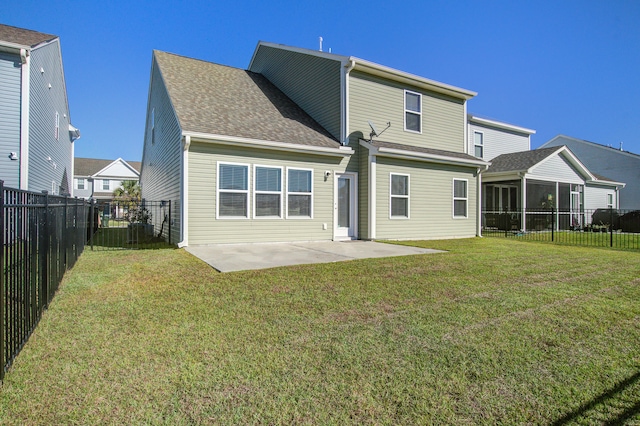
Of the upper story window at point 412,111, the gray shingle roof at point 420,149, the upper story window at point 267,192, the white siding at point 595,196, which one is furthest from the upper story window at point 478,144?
the upper story window at point 267,192

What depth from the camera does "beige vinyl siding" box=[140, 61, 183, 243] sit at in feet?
31.9

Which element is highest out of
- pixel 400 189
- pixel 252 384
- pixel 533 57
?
pixel 533 57

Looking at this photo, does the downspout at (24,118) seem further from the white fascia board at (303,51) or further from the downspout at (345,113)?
the downspout at (345,113)

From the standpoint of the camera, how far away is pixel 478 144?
18891mm

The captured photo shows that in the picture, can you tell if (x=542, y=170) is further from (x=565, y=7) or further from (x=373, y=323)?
(x=373, y=323)

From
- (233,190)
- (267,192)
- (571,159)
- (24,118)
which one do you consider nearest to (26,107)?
(24,118)

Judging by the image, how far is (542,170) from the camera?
1666 cm

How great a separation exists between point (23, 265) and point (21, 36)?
1287 cm

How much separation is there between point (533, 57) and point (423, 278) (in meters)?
17.1

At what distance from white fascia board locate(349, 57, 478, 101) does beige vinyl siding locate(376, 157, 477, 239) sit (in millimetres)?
2958

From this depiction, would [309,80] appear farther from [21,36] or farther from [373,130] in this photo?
[21,36]

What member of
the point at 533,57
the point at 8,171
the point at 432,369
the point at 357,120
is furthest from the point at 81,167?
the point at 432,369

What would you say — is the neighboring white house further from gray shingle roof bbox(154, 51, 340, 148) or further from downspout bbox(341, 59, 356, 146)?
gray shingle roof bbox(154, 51, 340, 148)

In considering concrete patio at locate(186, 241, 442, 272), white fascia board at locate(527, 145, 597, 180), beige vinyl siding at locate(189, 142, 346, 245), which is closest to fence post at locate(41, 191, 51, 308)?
concrete patio at locate(186, 241, 442, 272)
